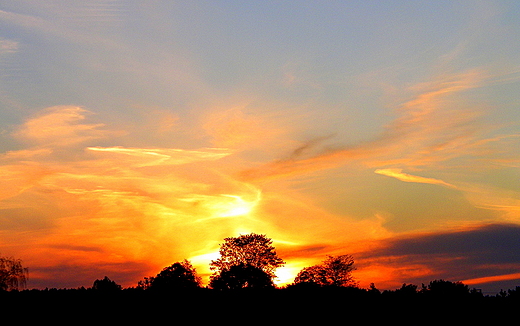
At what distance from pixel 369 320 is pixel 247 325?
11.1 metres

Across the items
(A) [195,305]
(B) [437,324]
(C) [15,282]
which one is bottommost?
(B) [437,324]

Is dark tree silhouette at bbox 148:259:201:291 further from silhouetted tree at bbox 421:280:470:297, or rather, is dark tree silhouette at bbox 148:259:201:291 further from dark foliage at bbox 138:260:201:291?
silhouetted tree at bbox 421:280:470:297

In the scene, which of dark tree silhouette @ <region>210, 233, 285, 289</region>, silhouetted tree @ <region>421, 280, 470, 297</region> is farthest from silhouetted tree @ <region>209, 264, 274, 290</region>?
silhouetted tree @ <region>421, 280, 470, 297</region>

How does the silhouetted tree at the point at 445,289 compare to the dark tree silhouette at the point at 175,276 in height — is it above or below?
below

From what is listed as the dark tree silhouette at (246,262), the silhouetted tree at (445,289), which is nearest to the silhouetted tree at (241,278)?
the dark tree silhouette at (246,262)

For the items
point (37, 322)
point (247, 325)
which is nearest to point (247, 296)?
point (247, 325)

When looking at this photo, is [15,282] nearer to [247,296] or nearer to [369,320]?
[247,296]

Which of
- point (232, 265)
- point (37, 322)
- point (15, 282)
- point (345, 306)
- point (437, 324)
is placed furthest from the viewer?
point (232, 265)

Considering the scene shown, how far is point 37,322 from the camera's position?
141ft

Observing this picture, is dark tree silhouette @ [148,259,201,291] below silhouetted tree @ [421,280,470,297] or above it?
above

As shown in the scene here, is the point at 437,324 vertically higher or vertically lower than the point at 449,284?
lower

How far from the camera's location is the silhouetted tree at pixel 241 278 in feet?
387

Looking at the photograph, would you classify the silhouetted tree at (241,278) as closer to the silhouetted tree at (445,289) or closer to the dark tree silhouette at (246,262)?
the dark tree silhouette at (246,262)

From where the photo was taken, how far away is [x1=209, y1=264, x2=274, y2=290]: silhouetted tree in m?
118
